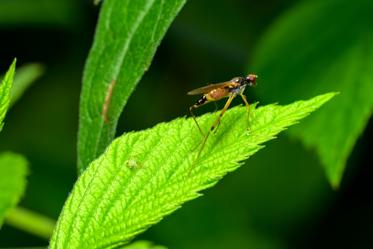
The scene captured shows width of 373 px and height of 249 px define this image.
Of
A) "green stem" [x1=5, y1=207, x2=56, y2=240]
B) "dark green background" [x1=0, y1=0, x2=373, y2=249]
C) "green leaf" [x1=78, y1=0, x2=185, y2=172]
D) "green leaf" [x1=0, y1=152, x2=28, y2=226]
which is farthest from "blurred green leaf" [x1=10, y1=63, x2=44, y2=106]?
"dark green background" [x1=0, y1=0, x2=373, y2=249]

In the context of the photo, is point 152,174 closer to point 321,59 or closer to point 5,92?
point 5,92

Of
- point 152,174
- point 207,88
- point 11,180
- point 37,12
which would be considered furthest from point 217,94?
point 37,12

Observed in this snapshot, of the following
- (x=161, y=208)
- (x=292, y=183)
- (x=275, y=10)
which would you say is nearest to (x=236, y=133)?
(x=161, y=208)

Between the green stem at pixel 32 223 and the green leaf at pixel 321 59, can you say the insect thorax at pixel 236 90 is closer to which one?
the green leaf at pixel 321 59

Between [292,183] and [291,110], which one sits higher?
[292,183]

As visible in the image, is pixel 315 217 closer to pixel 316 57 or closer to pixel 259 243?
pixel 259 243

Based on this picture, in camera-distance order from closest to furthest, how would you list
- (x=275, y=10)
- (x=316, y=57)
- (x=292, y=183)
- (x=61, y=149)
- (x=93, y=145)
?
1. (x=93, y=145)
2. (x=316, y=57)
3. (x=275, y=10)
4. (x=292, y=183)
5. (x=61, y=149)

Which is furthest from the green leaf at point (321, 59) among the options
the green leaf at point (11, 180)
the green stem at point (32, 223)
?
the green leaf at point (11, 180)

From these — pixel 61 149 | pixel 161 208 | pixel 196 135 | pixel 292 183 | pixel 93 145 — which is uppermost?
pixel 61 149
